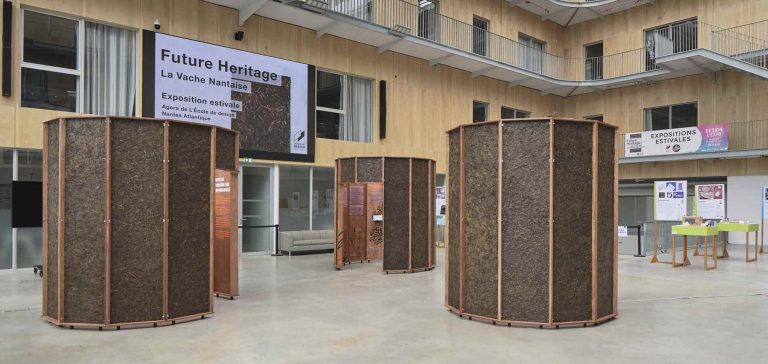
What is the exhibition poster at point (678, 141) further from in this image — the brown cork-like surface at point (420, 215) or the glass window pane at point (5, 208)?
the glass window pane at point (5, 208)

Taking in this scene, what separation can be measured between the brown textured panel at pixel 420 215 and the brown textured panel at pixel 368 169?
78 centimetres

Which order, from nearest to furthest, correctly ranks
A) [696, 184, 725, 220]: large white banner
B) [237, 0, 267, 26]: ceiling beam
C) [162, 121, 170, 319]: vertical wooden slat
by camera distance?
[162, 121, 170, 319]: vertical wooden slat → [237, 0, 267, 26]: ceiling beam → [696, 184, 725, 220]: large white banner

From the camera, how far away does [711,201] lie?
45.4 ft

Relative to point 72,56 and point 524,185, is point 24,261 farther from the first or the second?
point 524,185

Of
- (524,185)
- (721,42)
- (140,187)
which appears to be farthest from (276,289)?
(721,42)

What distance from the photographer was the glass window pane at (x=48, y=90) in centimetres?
1096

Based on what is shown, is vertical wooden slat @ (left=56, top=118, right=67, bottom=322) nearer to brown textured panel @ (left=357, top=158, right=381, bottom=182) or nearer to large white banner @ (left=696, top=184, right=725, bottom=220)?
brown textured panel @ (left=357, top=158, right=381, bottom=182)

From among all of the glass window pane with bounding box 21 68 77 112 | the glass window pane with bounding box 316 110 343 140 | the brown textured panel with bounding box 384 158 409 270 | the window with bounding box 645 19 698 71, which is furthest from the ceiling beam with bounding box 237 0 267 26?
the window with bounding box 645 19 698 71

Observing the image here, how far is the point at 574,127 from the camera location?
639 cm

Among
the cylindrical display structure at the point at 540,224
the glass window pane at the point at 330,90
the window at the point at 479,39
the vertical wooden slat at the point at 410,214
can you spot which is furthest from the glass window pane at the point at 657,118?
the cylindrical display structure at the point at 540,224

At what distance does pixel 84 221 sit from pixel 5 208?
19.5ft

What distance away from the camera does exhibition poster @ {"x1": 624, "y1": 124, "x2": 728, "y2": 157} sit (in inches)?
738

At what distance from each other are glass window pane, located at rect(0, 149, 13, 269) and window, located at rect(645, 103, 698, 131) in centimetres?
2173

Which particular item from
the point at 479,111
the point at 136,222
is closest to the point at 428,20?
the point at 479,111
